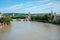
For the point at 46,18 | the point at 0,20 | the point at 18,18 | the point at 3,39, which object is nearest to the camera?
the point at 3,39

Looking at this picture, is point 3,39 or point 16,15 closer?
point 3,39

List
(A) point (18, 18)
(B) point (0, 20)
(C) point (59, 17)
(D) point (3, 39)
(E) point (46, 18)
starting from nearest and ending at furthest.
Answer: (D) point (3, 39) < (B) point (0, 20) < (C) point (59, 17) < (E) point (46, 18) < (A) point (18, 18)

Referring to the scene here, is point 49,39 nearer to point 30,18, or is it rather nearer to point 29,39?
point 29,39

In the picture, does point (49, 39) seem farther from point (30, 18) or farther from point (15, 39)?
point (30, 18)

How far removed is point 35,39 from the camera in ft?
15.7

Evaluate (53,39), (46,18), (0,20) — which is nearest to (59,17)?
(46,18)

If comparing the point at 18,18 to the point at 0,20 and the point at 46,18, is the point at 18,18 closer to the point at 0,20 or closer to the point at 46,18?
the point at 46,18

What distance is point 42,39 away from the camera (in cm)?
483

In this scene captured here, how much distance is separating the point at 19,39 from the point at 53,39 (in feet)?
2.83

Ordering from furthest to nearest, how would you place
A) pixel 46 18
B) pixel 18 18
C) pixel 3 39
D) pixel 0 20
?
1. pixel 18 18
2. pixel 46 18
3. pixel 0 20
4. pixel 3 39

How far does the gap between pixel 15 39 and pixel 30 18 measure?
682 inches

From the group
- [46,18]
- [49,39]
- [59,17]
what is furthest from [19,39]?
[46,18]

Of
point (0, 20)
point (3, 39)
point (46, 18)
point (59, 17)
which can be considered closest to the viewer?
point (3, 39)

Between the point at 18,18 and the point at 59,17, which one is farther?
the point at 18,18
